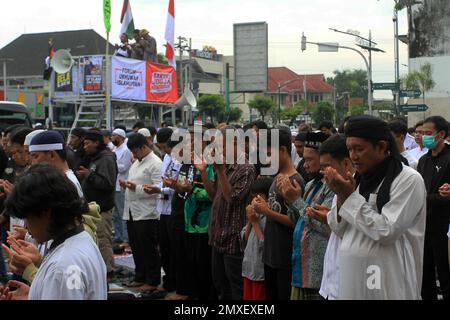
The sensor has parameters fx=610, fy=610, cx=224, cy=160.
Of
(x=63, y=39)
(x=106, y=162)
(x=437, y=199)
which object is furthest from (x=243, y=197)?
(x=63, y=39)

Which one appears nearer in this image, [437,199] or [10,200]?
[10,200]

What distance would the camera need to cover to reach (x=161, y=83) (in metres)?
18.1

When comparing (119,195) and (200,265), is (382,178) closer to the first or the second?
(200,265)

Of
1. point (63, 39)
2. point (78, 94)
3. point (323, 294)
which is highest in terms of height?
point (63, 39)

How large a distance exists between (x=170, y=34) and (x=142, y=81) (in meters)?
2.78

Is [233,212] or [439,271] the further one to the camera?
[439,271]

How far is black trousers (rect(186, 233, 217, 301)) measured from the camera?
720 cm

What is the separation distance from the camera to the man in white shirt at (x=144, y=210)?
8.16 m

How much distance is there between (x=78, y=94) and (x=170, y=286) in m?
9.58

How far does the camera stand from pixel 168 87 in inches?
728

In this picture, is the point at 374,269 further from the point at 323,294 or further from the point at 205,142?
the point at 205,142

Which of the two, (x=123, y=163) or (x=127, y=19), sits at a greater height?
(x=127, y=19)

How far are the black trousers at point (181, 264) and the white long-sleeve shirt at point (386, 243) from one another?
4013 mm

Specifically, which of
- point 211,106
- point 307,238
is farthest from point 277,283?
point 211,106
